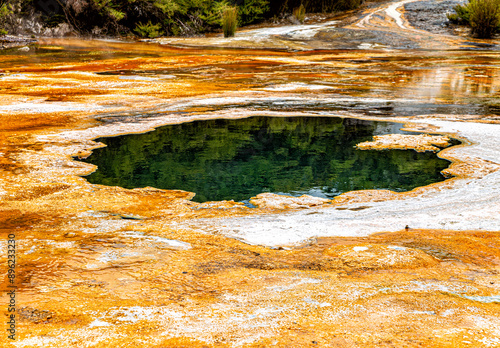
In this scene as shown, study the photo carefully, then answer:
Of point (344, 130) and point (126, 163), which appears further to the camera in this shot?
point (344, 130)

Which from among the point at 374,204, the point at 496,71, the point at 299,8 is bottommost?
the point at 374,204

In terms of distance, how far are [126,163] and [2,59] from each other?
32.5 feet

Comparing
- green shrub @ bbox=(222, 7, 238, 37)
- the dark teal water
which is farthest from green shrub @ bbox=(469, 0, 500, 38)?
the dark teal water

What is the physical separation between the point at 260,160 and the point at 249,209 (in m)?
1.58

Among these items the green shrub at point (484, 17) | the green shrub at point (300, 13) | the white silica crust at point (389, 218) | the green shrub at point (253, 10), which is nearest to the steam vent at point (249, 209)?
the white silica crust at point (389, 218)

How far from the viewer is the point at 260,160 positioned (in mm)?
5219

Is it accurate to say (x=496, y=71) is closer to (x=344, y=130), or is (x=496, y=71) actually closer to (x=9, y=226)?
(x=344, y=130)

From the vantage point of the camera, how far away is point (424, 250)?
2.79 m

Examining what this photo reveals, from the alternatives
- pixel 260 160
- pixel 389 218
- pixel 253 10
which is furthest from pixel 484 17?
pixel 389 218

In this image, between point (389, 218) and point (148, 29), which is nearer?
point (389, 218)

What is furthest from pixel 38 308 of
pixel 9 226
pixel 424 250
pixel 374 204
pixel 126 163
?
pixel 126 163

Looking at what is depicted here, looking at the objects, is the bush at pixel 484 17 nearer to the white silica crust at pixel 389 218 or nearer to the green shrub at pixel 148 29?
the green shrub at pixel 148 29

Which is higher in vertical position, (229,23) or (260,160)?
(229,23)

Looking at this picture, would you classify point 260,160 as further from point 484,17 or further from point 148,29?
point 148,29
